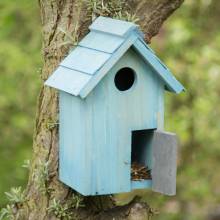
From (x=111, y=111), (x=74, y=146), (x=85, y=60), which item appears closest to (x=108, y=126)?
(x=111, y=111)

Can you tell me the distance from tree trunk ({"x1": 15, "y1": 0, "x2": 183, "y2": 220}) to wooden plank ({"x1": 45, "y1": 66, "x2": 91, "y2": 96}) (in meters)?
0.16

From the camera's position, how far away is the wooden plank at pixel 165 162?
2.47 meters

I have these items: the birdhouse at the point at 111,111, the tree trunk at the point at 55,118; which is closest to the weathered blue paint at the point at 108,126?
the birdhouse at the point at 111,111

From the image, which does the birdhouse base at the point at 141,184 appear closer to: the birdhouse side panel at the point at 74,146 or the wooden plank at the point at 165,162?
the wooden plank at the point at 165,162

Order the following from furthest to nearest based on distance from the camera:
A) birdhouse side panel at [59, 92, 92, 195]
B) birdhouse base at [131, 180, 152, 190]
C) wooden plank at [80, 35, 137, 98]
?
birdhouse base at [131, 180, 152, 190], birdhouse side panel at [59, 92, 92, 195], wooden plank at [80, 35, 137, 98]

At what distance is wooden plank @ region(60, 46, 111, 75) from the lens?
2.32m

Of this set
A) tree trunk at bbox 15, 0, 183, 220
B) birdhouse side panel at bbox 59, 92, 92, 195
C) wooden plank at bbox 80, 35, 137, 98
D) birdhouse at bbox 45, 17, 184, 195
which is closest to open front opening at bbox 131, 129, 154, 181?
birdhouse at bbox 45, 17, 184, 195

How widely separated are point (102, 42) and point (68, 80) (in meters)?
0.19

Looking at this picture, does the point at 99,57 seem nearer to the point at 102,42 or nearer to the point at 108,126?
the point at 102,42

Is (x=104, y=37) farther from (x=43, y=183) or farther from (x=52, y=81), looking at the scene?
(x=43, y=183)

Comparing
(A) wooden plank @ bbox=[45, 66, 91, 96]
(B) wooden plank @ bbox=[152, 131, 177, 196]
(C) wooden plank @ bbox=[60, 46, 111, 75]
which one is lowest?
(B) wooden plank @ bbox=[152, 131, 177, 196]

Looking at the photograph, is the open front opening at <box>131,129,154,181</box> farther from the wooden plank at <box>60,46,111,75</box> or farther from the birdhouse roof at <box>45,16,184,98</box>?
the wooden plank at <box>60,46,111,75</box>

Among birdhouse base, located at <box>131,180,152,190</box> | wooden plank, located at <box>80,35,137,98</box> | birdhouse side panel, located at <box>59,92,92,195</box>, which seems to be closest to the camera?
wooden plank, located at <box>80,35,137,98</box>

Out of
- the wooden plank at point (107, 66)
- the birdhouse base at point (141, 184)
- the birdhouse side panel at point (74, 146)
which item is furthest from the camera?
the birdhouse base at point (141, 184)
